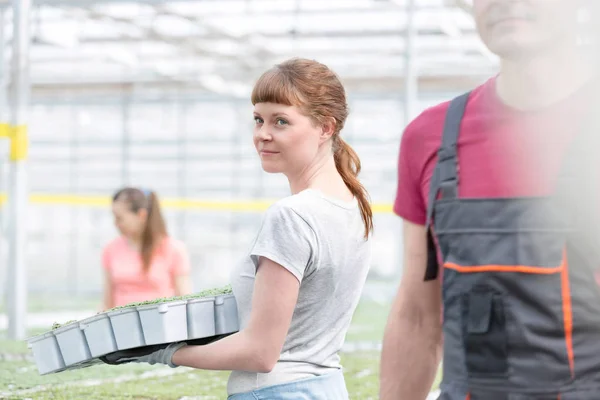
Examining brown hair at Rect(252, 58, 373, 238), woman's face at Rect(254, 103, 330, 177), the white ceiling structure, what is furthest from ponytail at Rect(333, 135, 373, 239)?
the white ceiling structure

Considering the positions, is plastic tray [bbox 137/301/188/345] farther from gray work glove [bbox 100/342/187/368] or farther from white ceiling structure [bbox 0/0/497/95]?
white ceiling structure [bbox 0/0/497/95]

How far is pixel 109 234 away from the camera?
682 inches

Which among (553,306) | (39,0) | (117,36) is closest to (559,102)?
(553,306)

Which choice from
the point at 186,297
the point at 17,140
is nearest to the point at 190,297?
the point at 186,297

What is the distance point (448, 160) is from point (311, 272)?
0.62 metres

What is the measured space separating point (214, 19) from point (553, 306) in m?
12.9

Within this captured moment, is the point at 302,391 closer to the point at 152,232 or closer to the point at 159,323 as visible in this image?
the point at 159,323

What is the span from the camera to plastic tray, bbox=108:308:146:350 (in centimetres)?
184

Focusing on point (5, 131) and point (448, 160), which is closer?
→ point (448, 160)

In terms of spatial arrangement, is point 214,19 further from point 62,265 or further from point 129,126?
point 62,265

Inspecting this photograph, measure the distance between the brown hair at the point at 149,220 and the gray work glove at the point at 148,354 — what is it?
2782 mm

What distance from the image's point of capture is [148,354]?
188cm

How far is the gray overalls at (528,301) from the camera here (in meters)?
1.24

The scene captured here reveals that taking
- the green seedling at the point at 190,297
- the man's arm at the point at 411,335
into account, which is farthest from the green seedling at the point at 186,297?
the man's arm at the point at 411,335
